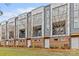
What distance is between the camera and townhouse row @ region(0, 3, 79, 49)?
10.1ft

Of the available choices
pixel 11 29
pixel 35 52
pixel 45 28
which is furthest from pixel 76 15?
pixel 11 29

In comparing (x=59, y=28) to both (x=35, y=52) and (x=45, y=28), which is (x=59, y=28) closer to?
(x=45, y=28)

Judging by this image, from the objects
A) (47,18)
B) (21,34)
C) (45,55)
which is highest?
(47,18)

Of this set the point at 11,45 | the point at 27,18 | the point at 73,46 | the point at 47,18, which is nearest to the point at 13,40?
the point at 11,45

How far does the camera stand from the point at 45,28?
3.19m

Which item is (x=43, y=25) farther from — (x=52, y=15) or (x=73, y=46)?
(x=73, y=46)

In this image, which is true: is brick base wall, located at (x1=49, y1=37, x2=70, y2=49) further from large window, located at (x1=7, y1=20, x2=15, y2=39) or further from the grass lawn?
large window, located at (x1=7, y1=20, x2=15, y2=39)

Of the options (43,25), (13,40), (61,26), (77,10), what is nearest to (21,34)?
(13,40)

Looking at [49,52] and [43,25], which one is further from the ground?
[43,25]

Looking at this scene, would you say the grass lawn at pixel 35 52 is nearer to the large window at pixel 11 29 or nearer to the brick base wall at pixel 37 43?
the brick base wall at pixel 37 43

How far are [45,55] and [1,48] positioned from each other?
62 centimetres

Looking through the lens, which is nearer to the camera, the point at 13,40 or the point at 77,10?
the point at 77,10

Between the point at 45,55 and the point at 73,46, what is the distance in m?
0.38

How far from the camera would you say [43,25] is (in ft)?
10.5
